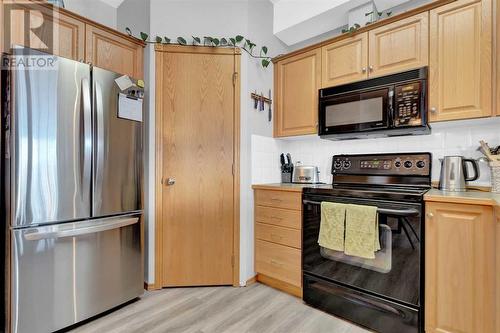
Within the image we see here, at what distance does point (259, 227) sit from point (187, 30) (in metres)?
1.91

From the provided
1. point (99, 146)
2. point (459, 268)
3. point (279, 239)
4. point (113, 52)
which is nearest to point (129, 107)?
point (99, 146)

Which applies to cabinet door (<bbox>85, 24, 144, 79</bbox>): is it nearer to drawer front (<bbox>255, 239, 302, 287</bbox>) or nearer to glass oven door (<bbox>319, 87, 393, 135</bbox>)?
glass oven door (<bbox>319, 87, 393, 135</bbox>)

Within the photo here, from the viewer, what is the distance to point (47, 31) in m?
1.86

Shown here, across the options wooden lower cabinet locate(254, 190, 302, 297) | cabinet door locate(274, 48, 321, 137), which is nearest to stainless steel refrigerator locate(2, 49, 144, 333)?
wooden lower cabinet locate(254, 190, 302, 297)

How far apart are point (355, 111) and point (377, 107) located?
174mm

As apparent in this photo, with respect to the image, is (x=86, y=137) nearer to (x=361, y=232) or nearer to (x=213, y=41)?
(x=213, y=41)

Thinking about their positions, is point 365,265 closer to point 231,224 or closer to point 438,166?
point 438,166

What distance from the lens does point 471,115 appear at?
1677mm

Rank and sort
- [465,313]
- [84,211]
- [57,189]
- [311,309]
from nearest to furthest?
[465,313]
[57,189]
[84,211]
[311,309]

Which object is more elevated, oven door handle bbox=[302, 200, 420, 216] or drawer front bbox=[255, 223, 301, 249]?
oven door handle bbox=[302, 200, 420, 216]

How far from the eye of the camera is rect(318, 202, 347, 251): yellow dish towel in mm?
1829

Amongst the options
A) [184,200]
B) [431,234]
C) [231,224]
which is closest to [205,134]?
[184,200]

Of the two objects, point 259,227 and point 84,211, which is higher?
point 84,211

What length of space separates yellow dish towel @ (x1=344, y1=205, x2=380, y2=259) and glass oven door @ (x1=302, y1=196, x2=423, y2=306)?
5 centimetres
